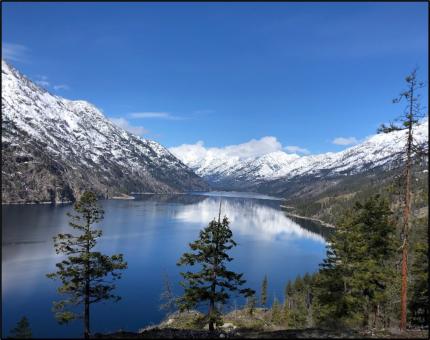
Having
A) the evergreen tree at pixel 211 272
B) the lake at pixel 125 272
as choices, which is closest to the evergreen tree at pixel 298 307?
the lake at pixel 125 272

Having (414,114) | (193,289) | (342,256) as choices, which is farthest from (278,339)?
(414,114)

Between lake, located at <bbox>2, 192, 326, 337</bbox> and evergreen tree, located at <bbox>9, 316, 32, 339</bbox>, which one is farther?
lake, located at <bbox>2, 192, 326, 337</bbox>

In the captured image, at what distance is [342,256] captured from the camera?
36938 millimetres

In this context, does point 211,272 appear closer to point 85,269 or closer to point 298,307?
point 85,269

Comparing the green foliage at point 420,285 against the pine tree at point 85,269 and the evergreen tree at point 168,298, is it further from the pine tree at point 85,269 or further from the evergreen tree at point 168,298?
the pine tree at point 85,269

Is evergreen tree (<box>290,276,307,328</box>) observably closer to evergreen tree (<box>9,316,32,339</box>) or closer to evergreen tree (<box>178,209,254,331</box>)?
evergreen tree (<box>178,209,254,331</box>)

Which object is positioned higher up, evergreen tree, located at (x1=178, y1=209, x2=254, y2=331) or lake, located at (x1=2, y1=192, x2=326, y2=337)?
evergreen tree, located at (x1=178, y1=209, x2=254, y2=331)

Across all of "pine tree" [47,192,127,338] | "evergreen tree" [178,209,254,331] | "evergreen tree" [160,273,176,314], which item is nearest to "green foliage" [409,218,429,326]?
"evergreen tree" [178,209,254,331]

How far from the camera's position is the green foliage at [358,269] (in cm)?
3534

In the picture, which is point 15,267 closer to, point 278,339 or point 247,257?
point 247,257

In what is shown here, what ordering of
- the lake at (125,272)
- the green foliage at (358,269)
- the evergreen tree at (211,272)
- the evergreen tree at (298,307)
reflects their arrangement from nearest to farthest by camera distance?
the evergreen tree at (211,272) < the green foliage at (358,269) < the evergreen tree at (298,307) < the lake at (125,272)

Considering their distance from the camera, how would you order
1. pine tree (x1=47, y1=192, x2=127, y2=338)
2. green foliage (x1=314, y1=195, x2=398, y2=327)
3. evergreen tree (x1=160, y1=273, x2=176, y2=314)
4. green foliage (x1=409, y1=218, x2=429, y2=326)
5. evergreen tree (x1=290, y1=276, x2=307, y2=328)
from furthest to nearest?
evergreen tree (x1=290, y1=276, x2=307, y2=328), evergreen tree (x1=160, y1=273, x2=176, y2=314), green foliage (x1=409, y1=218, x2=429, y2=326), pine tree (x1=47, y1=192, x2=127, y2=338), green foliage (x1=314, y1=195, x2=398, y2=327)

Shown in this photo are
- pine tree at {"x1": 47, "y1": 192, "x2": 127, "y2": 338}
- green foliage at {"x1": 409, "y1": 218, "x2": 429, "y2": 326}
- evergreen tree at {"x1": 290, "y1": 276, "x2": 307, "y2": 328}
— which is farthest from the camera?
evergreen tree at {"x1": 290, "y1": 276, "x2": 307, "y2": 328}

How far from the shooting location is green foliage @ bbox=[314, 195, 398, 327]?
35344 millimetres
